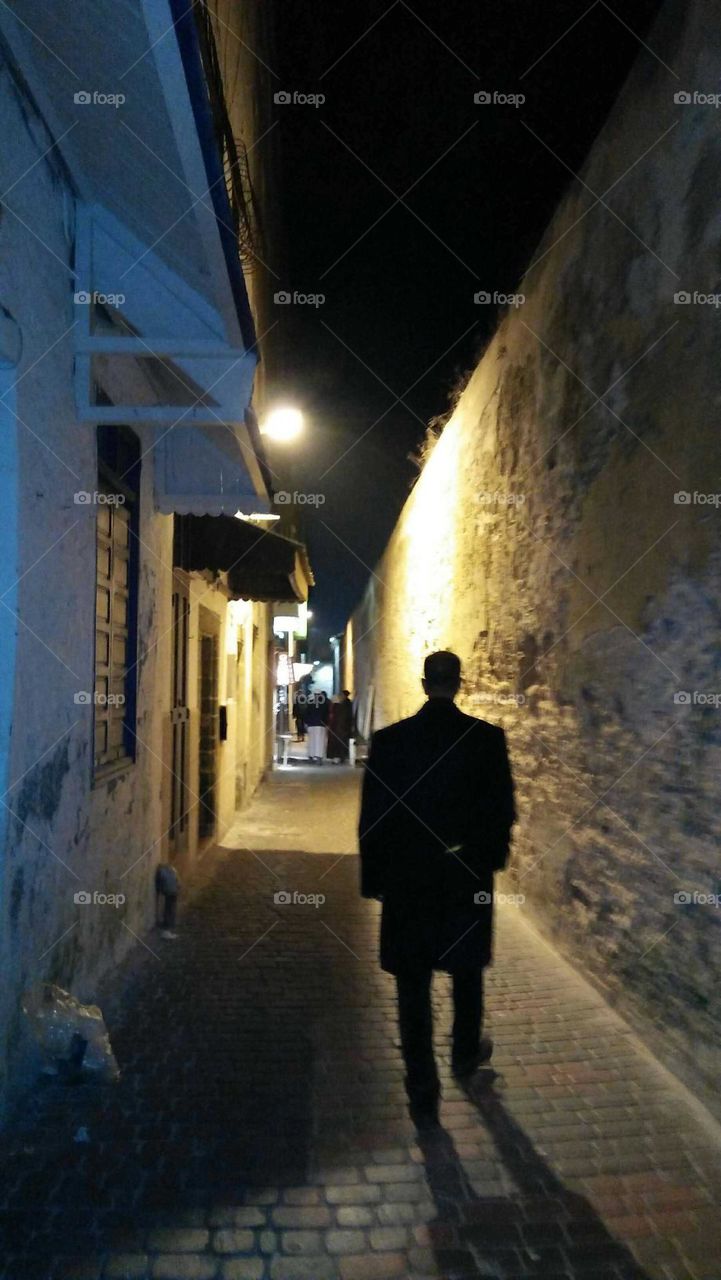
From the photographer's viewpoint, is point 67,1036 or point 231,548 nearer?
point 67,1036

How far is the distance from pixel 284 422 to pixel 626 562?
18.8 ft

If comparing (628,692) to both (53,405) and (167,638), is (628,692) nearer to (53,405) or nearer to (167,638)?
(53,405)

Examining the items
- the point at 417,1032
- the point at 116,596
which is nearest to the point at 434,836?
the point at 417,1032

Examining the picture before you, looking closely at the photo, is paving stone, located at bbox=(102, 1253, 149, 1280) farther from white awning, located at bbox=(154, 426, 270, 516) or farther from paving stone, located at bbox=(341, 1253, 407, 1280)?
white awning, located at bbox=(154, 426, 270, 516)

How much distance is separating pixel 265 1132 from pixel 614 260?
4451 mm

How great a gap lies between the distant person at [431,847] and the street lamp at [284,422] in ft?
20.5

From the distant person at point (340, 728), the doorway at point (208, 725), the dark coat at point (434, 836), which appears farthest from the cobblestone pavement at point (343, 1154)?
the distant person at point (340, 728)

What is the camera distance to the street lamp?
8.95 meters

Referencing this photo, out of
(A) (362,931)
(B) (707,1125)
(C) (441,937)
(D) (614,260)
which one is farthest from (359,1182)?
(D) (614,260)

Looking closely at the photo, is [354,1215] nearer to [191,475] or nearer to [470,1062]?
[470,1062]

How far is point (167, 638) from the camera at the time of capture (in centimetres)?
615

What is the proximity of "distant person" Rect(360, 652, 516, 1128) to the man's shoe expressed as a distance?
1.11 feet

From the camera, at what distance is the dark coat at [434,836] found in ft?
10.5

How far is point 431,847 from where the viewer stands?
3201mm
